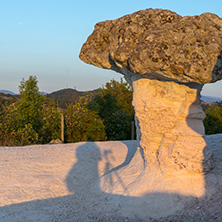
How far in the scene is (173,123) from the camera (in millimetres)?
6367

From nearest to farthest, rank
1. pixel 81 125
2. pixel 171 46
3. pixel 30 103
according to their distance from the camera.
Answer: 1. pixel 171 46
2. pixel 30 103
3. pixel 81 125

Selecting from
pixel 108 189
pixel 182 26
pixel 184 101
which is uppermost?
A: pixel 182 26

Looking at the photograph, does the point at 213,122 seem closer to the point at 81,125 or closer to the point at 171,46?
the point at 81,125

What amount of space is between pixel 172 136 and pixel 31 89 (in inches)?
486

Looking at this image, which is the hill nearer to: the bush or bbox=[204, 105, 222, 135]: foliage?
the bush

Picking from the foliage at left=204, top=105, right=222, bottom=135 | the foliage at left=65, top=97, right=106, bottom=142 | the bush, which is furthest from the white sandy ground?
the foliage at left=204, top=105, right=222, bottom=135

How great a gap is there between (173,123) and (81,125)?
12499 mm

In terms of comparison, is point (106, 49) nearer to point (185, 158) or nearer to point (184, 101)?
point (184, 101)

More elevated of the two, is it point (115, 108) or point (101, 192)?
point (115, 108)

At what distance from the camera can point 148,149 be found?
6891mm

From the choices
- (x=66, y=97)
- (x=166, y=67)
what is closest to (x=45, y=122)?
(x=66, y=97)

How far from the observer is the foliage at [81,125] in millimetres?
18188

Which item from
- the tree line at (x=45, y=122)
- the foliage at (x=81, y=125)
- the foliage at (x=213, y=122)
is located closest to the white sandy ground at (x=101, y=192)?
the tree line at (x=45, y=122)

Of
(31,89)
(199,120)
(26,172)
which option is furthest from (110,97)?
(199,120)
